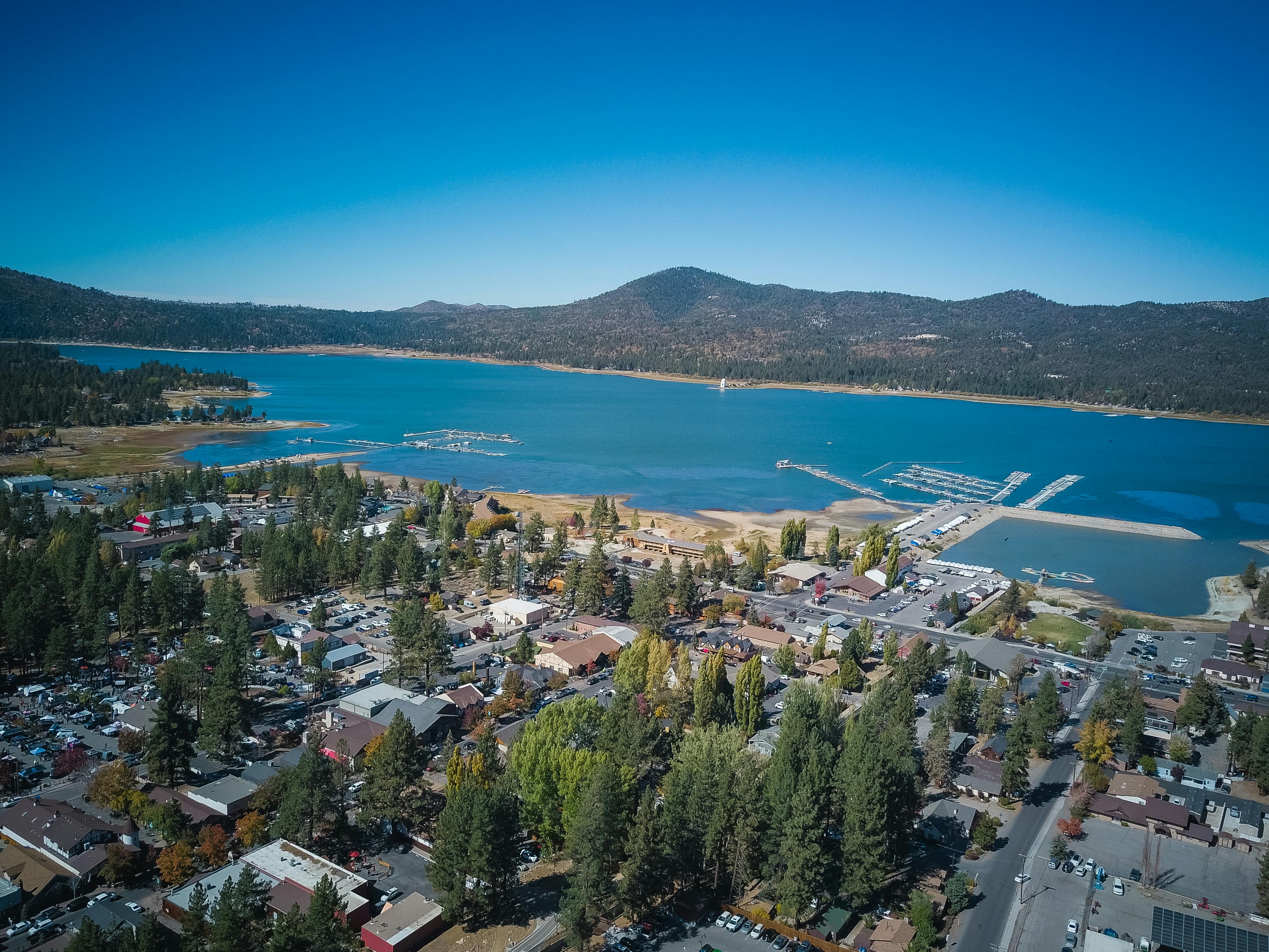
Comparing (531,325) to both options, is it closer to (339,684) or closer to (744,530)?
(744,530)

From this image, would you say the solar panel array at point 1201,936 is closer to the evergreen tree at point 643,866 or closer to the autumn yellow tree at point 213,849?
the evergreen tree at point 643,866

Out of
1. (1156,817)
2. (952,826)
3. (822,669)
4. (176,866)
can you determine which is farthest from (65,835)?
(1156,817)

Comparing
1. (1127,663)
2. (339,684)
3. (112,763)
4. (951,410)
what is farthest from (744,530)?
(951,410)

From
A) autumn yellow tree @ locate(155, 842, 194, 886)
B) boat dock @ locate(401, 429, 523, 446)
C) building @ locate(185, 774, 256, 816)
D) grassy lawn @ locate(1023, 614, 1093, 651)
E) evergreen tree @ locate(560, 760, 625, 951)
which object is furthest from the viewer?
boat dock @ locate(401, 429, 523, 446)

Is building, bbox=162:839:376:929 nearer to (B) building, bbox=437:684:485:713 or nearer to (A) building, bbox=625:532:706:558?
(B) building, bbox=437:684:485:713

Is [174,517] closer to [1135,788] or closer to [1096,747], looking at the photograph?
[1096,747]

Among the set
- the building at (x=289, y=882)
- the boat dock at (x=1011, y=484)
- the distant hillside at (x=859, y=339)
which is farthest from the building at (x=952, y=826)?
the distant hillside at (x=859, y=339)

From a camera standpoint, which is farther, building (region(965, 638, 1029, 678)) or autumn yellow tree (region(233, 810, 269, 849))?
building (region(965, 638, 1029, 678))

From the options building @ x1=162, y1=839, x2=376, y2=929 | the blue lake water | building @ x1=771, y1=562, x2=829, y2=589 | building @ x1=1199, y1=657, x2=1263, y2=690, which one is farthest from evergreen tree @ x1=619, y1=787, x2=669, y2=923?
the blue lake water
